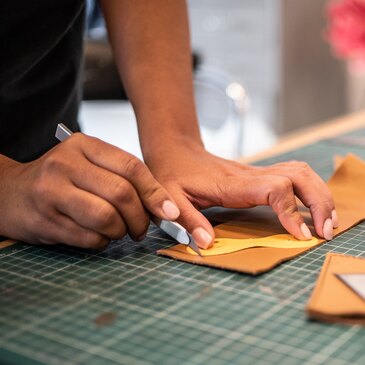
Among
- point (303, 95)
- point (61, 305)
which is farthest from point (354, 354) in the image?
A: point (303, 95)

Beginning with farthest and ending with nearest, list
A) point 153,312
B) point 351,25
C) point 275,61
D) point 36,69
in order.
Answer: point 275,61
point 351,25
point 36,69
point 153,312

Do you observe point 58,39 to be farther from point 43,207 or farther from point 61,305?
point 61,305

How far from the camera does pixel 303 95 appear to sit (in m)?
3.24

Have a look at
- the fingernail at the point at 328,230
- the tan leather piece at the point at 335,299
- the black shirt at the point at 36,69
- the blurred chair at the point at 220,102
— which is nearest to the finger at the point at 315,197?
the fingernail at the point at 328,230

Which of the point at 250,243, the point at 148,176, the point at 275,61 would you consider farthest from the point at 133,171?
the point at 275,61

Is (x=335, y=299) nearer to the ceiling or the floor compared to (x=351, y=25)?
nearer to the floor

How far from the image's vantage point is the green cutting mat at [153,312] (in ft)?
1.74

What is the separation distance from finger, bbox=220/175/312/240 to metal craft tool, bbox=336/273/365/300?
125mm

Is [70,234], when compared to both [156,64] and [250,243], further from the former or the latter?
[156,64]

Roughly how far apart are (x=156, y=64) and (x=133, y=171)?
28 cm

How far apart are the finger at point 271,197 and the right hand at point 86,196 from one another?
10cm

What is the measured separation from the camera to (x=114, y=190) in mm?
708

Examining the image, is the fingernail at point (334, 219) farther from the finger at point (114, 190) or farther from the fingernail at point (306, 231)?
the finger at point (114, 190)

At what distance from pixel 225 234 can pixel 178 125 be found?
19 centimetres
